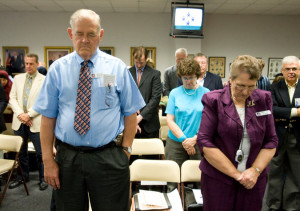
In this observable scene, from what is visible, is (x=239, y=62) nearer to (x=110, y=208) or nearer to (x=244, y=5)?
(x=110, y=208)

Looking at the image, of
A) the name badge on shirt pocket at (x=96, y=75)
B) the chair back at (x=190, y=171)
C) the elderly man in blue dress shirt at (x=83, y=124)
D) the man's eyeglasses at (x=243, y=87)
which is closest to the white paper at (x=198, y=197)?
the chair back at (x=190, y=171)

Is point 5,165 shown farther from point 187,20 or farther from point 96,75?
point 187,20

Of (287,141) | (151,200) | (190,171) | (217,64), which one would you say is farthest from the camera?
(217,64)

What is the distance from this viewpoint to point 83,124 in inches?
55.4

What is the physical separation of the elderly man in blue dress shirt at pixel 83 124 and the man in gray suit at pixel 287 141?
1.86m

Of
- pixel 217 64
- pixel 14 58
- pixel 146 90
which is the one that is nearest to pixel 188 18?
pixel 217 64

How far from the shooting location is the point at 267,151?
5.17 ft

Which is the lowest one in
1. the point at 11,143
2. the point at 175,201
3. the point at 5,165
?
the point at 5,165

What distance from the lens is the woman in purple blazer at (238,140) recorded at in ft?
4.90

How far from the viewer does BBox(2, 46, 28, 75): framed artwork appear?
22.3 feet

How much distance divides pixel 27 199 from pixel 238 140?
2.67 meters

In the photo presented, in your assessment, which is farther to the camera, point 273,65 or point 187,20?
point 273,65

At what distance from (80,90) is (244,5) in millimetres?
5849

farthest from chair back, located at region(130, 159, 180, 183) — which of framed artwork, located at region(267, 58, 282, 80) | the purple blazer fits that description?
framed artwork, located at region(267, 58, 282, 80)
